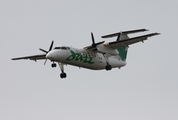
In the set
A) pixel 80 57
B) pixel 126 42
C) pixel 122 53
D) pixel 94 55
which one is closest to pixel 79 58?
pixel 80 57

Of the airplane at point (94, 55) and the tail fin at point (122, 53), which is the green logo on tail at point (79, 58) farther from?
the tail fin at point (122, 53)

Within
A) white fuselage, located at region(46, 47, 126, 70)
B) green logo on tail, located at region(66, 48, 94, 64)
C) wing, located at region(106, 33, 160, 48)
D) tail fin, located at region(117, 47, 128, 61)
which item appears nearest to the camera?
white fuselage, located at region(46, 47, 126, 70)

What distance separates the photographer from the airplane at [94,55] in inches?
1507

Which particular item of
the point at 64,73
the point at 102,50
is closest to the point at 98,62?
the point at 102,50

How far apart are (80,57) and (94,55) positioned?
190 centimetres

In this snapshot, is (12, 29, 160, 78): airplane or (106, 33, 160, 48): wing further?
(106, 33, 160, 48): wing

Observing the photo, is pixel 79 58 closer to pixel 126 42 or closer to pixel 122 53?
pixel 126 42

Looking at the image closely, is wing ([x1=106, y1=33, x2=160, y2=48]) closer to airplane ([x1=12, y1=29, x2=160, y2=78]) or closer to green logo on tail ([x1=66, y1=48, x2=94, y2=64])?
airplane ([x1=12, y1=29, x2=160, y2=78])

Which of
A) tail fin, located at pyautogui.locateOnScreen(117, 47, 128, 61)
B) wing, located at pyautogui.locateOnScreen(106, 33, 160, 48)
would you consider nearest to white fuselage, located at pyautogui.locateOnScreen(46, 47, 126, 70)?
wing, located at pyautogui.locateOnScreen(106, 33, 160, 48)

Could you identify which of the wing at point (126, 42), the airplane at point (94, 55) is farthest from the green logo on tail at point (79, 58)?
the wing at point (126, 42)

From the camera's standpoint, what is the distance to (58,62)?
39.0 metres

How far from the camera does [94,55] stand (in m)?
40.6

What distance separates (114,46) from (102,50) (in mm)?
1330

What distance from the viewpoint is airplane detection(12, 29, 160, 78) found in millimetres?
38281
